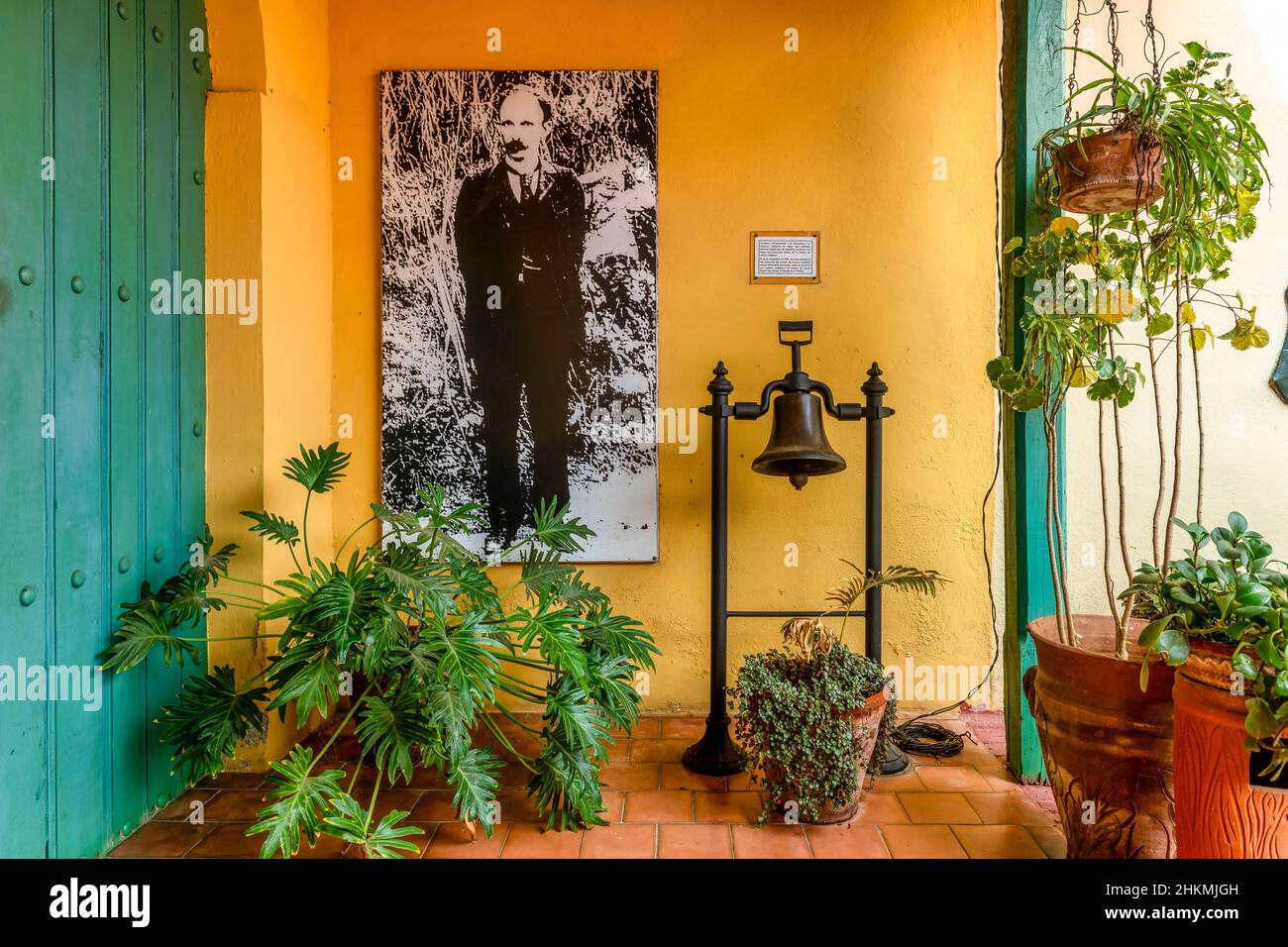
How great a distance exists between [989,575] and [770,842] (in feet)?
4.94

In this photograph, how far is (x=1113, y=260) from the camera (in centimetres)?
211

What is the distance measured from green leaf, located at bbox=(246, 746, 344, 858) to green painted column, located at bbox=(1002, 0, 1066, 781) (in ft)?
6.76

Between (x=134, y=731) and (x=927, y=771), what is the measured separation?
2.43 metres

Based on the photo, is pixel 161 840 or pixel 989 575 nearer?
pixel 161 840

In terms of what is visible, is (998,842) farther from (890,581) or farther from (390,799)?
(390,799)

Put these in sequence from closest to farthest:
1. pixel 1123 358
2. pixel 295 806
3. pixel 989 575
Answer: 1. pixel 295 806
2. pixel 1123 358
3. pixel 989 575

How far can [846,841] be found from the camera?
2.02m

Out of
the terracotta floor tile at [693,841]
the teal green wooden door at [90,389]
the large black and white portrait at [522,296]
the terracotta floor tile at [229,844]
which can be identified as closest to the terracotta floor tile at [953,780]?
the terracotta floor tile at [693,841]

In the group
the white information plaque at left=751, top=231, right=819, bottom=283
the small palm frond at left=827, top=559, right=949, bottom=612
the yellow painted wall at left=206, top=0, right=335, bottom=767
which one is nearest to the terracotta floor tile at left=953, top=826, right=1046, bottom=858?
the small palm frond at left=827, top=559, right=949, bottom=612

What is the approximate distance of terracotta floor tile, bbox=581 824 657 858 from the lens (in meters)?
1.97

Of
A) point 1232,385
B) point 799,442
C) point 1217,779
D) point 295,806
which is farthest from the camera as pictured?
point 1232,385

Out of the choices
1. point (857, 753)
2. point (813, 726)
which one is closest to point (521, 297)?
point (813, 726)

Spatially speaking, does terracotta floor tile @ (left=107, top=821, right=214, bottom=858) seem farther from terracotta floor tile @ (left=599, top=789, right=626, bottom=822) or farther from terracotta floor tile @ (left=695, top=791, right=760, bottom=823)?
terracotta floor tile @ (left=695, top=791, right=760, bottom=823)
